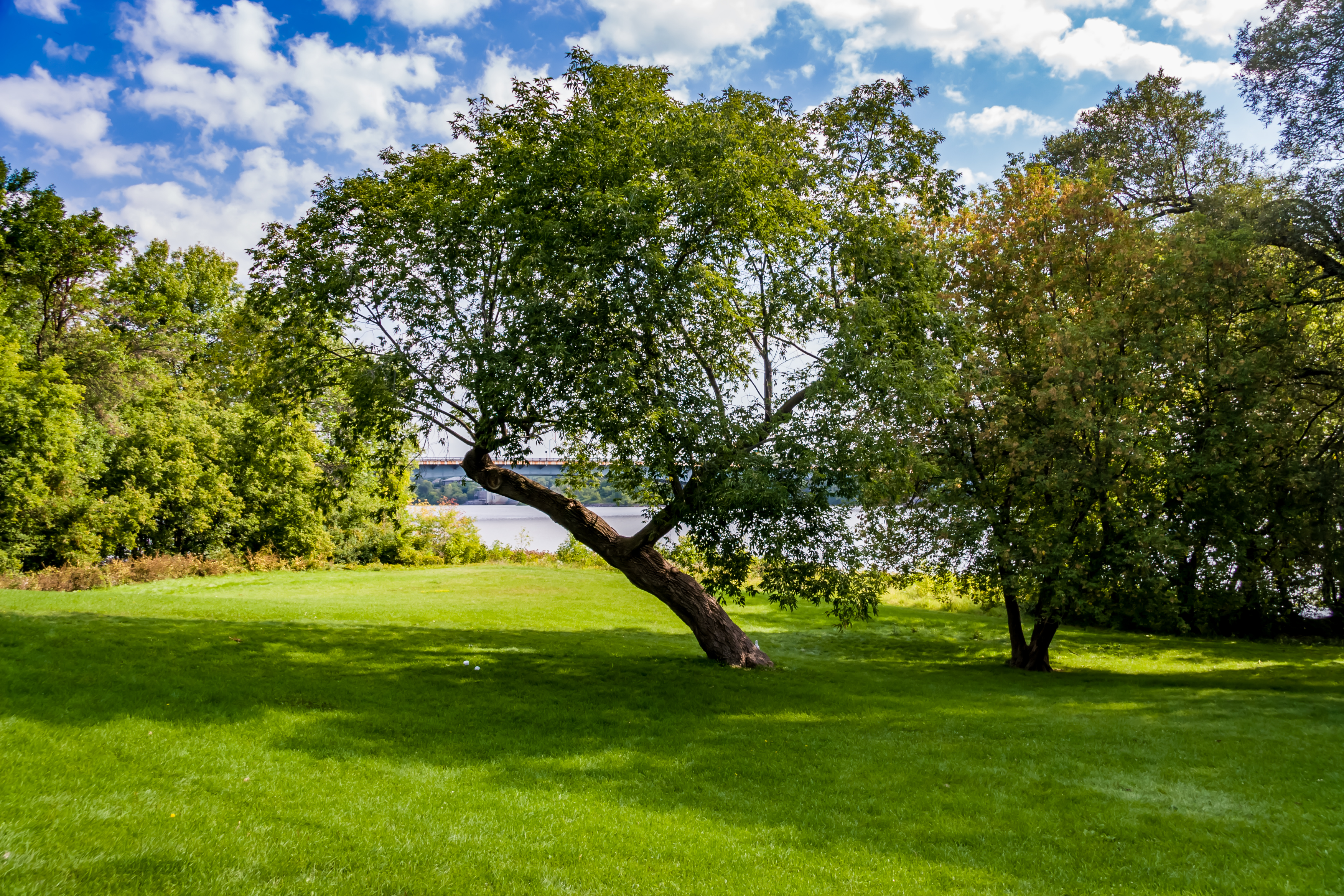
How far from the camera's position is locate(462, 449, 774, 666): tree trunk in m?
14.9

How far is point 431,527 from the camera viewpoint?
3903 cm

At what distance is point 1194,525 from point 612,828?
14855mm

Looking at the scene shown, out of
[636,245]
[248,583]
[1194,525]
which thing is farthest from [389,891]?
[248,583]

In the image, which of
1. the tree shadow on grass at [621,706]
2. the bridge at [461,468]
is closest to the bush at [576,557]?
the bridge at [461,468]

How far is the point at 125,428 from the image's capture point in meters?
28.8

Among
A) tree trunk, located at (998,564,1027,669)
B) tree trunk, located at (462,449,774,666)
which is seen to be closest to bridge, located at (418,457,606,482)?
tree trunk, located at (462,449,774,666)

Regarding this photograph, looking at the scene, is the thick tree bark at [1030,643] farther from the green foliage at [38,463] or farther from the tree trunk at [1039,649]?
the green foliage at [38,463]

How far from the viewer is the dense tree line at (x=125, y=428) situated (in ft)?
78.1

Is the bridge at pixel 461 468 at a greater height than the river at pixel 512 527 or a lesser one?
greater

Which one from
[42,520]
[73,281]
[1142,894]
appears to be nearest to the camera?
[1142,894]

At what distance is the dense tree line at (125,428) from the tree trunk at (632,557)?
136 inches

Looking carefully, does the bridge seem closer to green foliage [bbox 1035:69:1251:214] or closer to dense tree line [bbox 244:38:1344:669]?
dense tree line [bbox 244:38:1344:669]

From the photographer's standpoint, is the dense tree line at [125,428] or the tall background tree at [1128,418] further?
the dense tree line at [125,428]

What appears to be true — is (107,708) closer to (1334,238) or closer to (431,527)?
(1334,238)
